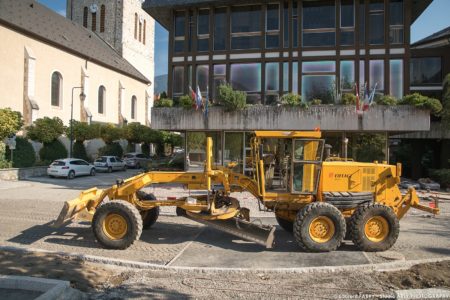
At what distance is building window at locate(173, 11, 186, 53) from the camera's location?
2400 centimetres

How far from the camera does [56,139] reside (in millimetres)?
33250

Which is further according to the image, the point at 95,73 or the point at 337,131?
the point at 95,73

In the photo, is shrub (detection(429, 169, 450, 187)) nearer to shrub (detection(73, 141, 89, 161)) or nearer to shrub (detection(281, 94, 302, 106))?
shrub (detection(281, 94, 302, 106))

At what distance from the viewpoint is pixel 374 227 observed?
8.84 m

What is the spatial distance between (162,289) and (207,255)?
7.04 feet

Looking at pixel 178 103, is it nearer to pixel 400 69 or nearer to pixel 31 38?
pixel 400 69

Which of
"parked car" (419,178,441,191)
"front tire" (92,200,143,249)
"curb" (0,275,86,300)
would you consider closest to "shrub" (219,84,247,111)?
"parked car" (419,178,441,191)

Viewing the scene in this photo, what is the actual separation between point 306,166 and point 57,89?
36502 millimetres

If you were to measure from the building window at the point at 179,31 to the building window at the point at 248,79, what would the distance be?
3384mm

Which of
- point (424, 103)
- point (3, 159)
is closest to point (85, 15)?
point (3, 159)

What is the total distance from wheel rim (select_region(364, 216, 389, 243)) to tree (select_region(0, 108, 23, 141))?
23.9 meters

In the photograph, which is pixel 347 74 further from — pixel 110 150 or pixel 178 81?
pixel 110 150

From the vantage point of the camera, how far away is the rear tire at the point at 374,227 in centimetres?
864

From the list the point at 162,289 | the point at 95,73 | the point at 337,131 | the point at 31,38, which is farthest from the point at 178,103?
the point at 95,73
